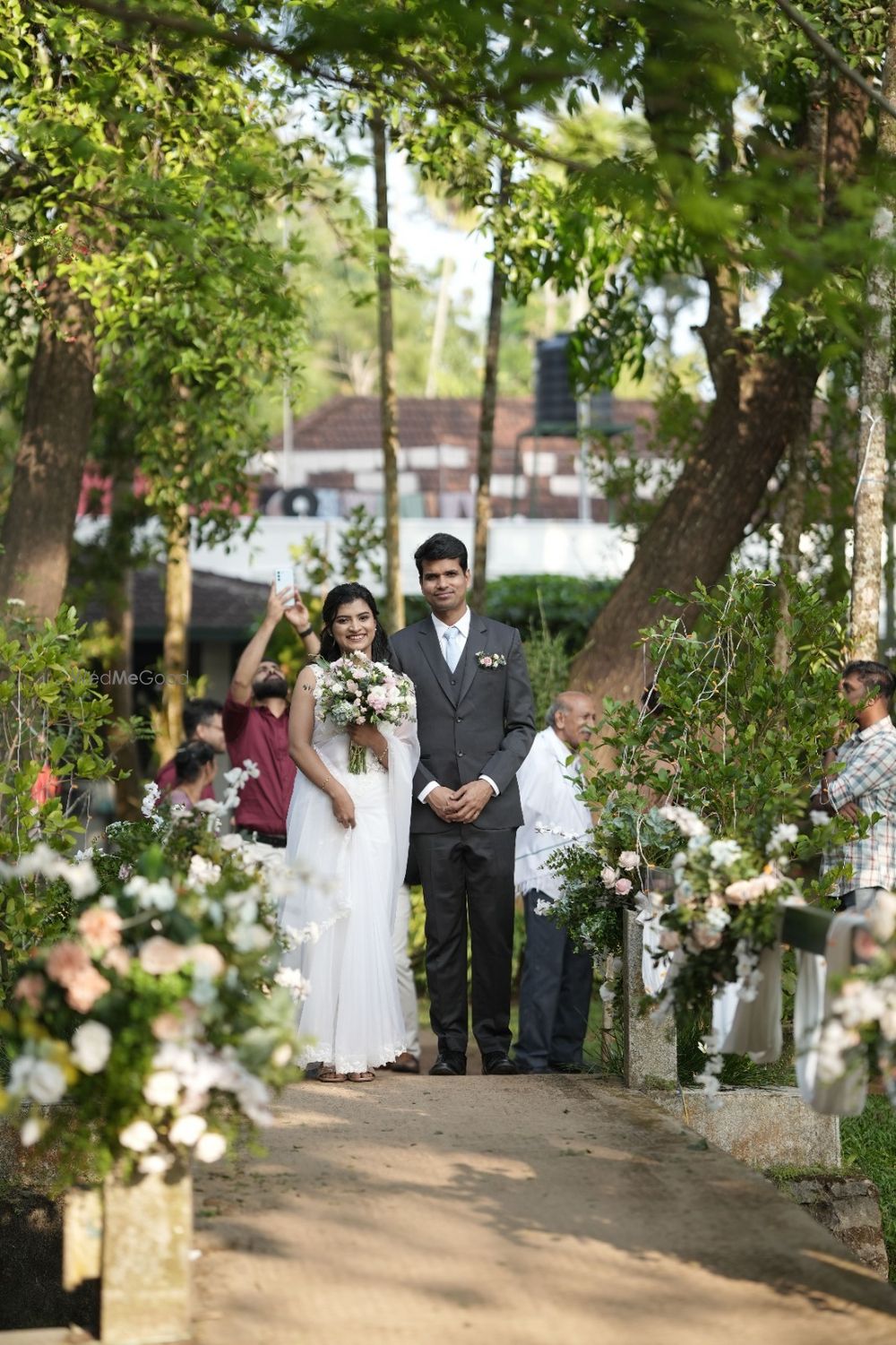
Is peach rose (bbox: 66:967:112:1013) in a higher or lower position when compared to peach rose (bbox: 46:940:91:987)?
lower

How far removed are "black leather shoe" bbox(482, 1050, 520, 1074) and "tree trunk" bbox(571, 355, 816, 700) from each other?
521 centimetres

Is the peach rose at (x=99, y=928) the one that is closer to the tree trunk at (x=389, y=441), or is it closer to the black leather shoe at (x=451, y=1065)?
the black leather shoe at (x=451, y=1065)

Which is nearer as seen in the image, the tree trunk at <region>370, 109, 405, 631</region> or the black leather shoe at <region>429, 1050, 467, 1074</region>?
the black leather shoe at <region>429, 1050, 467, 1074</region>

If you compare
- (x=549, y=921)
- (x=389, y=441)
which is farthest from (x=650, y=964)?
(x=389, y=441)

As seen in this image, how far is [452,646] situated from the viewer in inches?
314

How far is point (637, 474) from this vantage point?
690 inches

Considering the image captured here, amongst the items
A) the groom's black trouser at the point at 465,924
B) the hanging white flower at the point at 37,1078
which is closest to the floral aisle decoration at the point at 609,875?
the groom's black trouser at the point at 465,924

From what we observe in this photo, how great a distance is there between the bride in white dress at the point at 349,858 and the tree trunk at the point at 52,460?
425 centimetres

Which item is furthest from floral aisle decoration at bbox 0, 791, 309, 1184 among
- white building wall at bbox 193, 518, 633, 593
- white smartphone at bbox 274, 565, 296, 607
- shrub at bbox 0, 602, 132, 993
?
white building wall at bbox 193, 518, 633, 593

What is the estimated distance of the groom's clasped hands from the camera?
7.65m

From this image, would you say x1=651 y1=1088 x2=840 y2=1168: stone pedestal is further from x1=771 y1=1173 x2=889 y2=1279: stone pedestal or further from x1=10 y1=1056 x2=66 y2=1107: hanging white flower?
x1=10 y1=1056 x2=66 y2=1107: hanging white flower

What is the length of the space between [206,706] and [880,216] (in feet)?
17.6

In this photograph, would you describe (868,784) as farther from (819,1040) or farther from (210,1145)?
(210,1145)

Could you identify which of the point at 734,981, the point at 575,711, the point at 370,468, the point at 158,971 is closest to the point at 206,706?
the point at 575,711
